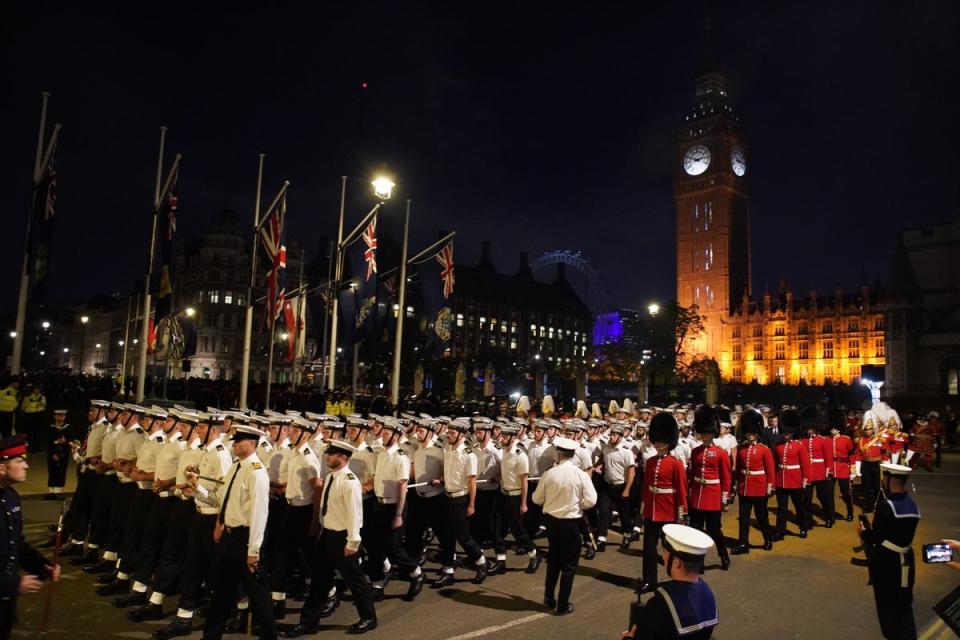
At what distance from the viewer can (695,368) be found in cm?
7844

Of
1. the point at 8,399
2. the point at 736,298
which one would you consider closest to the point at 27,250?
the point at 8,399

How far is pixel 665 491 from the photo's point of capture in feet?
32.0

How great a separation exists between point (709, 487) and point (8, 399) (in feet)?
65.7

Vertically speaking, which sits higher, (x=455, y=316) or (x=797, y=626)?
(x=455, y=316)

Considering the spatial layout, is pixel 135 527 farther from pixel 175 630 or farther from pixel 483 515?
pixel 483 515

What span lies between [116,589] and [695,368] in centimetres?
7588

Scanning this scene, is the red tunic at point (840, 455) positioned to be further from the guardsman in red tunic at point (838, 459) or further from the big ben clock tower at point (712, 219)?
the big ben clock tower at point (712, 219)

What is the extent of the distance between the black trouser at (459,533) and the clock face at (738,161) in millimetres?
124240

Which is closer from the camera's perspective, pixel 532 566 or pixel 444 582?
pixel 444 582

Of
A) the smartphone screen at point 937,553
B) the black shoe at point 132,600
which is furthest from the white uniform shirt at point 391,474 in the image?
the smartphone screen at point 937,553

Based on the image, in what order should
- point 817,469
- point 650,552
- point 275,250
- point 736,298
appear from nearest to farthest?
1. point 650,552
2. point 817,469
3. point 275,250
4. point 736,298

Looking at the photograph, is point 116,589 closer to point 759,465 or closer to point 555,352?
point 759,465

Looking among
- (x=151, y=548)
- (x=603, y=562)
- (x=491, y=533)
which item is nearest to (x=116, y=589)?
(x=151, y=548)

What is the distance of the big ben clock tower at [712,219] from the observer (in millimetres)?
118875
